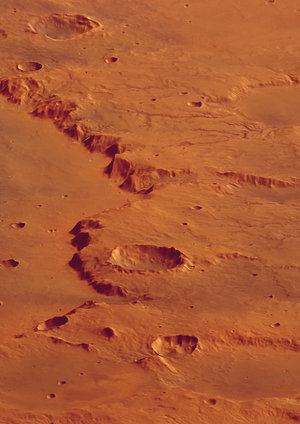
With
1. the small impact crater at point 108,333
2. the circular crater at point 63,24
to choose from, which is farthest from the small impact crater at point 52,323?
the circular crater at point 63,24

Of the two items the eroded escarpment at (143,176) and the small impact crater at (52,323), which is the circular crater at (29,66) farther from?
the small impact crater at (52,323)

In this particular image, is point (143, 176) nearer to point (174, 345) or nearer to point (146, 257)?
point (146, 257)

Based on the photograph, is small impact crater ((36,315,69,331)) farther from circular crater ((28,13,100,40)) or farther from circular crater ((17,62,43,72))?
circular crater ((28,13,100,40))

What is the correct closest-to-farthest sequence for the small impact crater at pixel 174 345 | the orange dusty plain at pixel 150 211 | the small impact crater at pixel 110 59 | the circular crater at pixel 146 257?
the orange dusty plain at pixel 150 211, the small impact crater at pixel 174 345, the circular crater at pixel 146 257, the small impact crater at pixel 110 59

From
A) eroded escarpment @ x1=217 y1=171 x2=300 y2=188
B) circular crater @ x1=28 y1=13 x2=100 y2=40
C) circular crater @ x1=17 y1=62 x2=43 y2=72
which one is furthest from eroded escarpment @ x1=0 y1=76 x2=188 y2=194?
circular crater @ x1=28 y1=13 x2=100 y2=40

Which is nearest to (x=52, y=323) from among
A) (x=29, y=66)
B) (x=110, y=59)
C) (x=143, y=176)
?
(x=143, y=176)

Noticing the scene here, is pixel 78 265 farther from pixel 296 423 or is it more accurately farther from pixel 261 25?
pixel 261 25

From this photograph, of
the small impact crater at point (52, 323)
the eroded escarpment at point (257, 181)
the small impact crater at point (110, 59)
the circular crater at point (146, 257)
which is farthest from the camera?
the small impact crater at point (110, 59)
